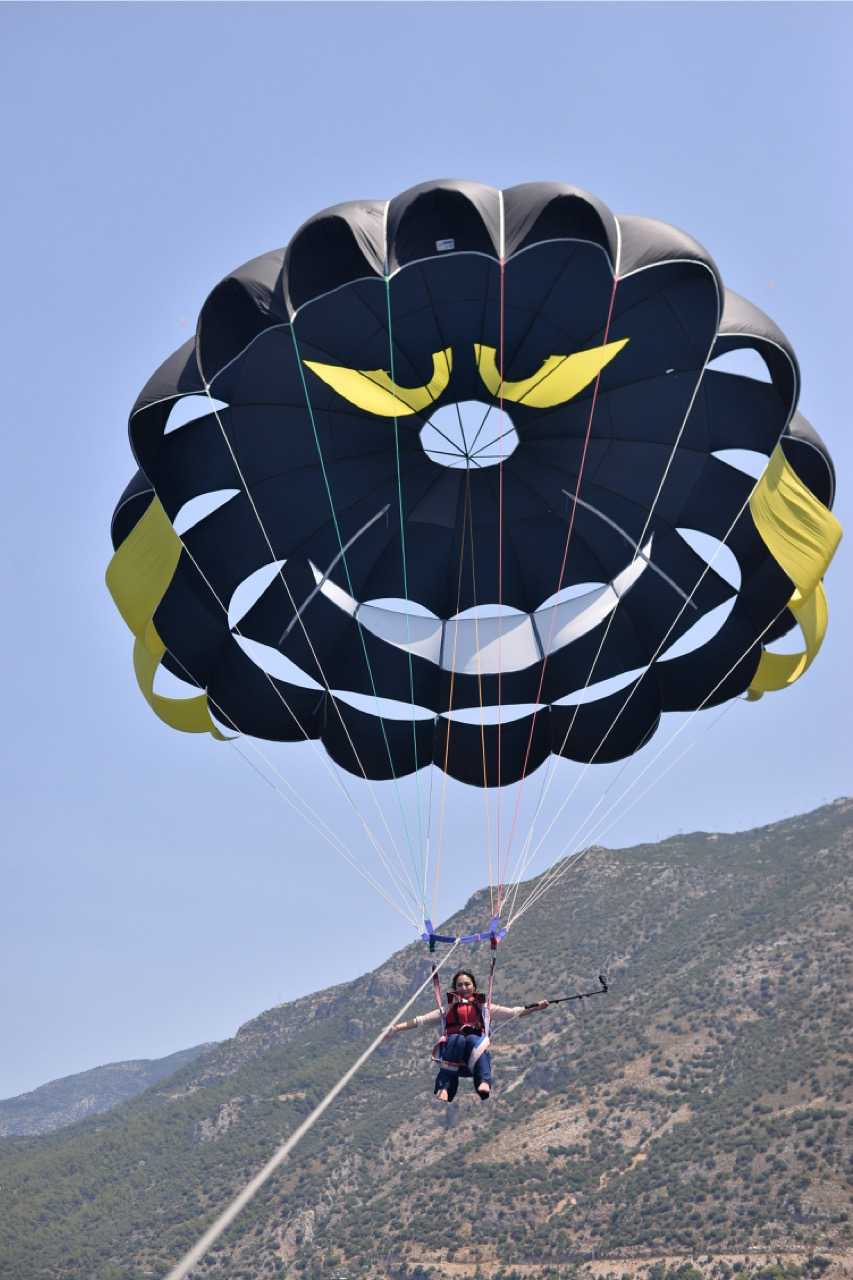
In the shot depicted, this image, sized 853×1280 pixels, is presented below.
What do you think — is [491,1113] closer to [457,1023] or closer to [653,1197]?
[653,1197]

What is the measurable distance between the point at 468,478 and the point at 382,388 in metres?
2.62

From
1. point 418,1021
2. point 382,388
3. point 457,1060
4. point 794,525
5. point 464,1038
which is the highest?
point 382,388

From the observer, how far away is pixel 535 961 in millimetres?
83938

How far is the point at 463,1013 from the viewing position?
45.3 feet

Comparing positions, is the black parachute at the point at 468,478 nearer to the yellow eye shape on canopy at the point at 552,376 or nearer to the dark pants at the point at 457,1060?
the yellow eye shape on canopy at the point at 552,376

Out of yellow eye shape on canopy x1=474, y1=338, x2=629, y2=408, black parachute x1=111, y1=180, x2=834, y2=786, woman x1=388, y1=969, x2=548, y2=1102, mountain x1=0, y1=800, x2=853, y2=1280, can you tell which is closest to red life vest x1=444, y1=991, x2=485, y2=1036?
woman x1=388, y1=969, x2=548, y2=1102

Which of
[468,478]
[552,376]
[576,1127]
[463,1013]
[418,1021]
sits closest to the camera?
[463,1013]

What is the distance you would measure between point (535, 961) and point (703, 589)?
69.0 m

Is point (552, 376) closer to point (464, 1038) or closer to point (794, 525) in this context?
point (794, 525)

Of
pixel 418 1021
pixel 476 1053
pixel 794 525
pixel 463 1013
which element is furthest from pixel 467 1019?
pixel 794 525

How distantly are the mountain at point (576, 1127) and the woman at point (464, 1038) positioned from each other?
4018 cm

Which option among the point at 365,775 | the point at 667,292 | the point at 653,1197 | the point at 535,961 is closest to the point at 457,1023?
the point at 365,775

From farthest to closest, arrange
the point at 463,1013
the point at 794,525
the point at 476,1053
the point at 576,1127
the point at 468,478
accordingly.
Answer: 1. the point at 576,1127
2. the point at 468,478
3. the point at 794,525
4. the point at 463,1013
5. the point at 476,1053

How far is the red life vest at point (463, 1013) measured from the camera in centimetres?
1380
